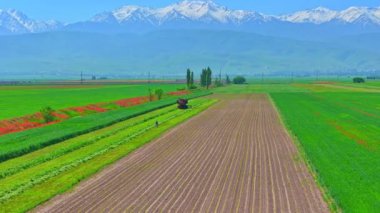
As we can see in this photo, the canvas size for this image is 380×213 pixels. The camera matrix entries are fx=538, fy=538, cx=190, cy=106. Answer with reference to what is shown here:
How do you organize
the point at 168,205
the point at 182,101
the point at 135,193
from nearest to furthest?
1. the point at 168,205
2. the point at 135,193
3. the point at 182,101

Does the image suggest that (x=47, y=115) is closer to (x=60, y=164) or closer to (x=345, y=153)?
(x=60, y=164)

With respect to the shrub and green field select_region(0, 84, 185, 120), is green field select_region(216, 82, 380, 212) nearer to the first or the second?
the shrub

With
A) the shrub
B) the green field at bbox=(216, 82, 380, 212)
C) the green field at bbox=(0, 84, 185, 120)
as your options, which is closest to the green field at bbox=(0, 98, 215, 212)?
the green field at bbox=(216, 82, 380, 212)

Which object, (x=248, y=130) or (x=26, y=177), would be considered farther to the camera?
(x=248, y=130)

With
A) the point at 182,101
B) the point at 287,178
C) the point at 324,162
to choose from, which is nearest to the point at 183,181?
the point at 287,178

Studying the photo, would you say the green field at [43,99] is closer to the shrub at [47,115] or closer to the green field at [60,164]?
the shrub at [47,115]

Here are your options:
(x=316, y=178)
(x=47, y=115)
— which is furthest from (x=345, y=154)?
(x=47, y=115)

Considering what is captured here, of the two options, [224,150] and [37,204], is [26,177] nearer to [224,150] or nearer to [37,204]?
[37,204]
